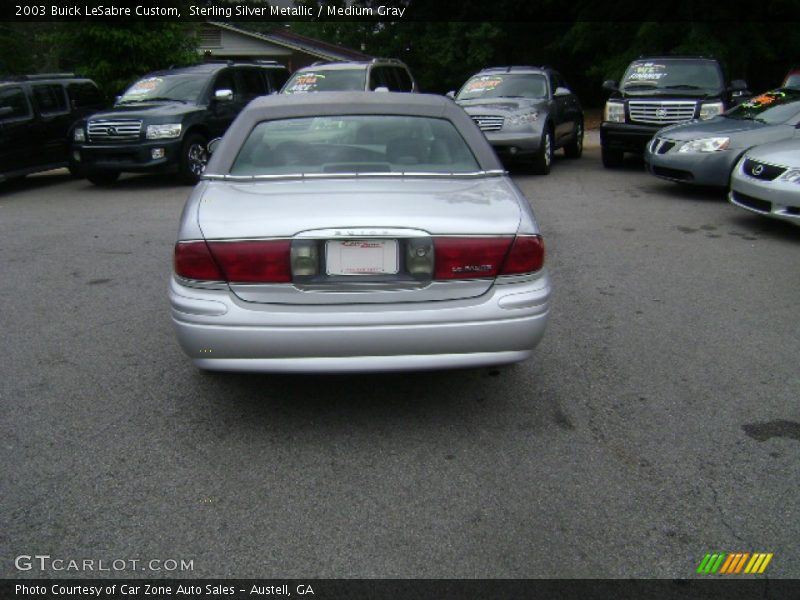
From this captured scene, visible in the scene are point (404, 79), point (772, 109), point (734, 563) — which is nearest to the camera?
point (734, 563)

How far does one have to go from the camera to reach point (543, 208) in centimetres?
1015

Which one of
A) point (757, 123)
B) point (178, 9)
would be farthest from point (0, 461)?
point (178, 9)

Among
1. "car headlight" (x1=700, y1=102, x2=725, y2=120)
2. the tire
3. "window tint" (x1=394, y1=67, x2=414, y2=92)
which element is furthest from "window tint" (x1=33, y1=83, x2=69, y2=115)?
"car headlight" (x1=700, y1=102, x2=725, y2=120)

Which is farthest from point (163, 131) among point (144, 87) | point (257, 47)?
point (257, 47)

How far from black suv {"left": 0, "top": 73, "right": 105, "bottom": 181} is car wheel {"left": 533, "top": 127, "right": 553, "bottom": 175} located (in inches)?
303

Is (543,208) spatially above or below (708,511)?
below

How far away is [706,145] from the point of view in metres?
10.2

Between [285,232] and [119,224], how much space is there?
261 inches

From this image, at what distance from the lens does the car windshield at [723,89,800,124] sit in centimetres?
1030

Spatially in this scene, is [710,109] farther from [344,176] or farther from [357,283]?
[357,283]

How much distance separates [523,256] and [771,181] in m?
5.56

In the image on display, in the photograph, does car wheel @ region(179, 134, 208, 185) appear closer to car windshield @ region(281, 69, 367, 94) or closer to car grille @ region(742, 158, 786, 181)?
car windshield @ region(281, 69, 367, 94)

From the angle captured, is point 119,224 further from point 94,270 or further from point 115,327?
point 115,327

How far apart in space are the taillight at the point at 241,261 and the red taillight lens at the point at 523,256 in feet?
3.31
